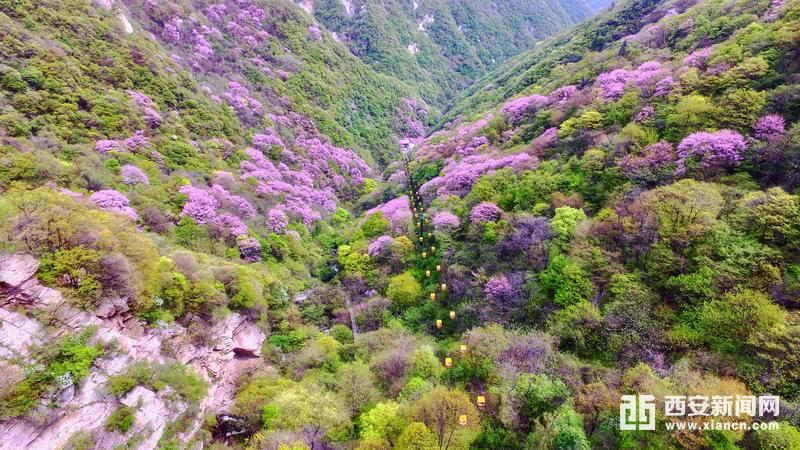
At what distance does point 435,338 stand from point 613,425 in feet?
49.7

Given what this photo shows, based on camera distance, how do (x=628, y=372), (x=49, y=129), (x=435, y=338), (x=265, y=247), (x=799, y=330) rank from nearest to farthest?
1. (x=799, y=330)
2. (x=628, y=372)
3. (x=435, y=338)
4. (x=49, y=129)
5. (x=265, y=247)

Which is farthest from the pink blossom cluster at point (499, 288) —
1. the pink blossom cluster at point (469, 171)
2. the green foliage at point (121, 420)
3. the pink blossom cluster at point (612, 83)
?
the pink blossom cluster at point (612, 83)

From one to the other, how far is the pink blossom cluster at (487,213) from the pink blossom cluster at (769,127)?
18.3 metres

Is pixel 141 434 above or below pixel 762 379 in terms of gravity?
below

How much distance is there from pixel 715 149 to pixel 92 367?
129ft

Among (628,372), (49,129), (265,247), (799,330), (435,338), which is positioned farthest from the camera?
(265,247)

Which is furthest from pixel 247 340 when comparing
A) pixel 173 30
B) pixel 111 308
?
pixel 173 30

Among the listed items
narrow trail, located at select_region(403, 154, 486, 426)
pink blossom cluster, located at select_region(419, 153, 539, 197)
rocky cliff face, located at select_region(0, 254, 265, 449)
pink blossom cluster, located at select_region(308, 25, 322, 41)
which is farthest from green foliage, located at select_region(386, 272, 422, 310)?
pink blossom cluster, located at select_region(308, 25, 322, 41)

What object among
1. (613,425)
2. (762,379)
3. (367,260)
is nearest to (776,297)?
(762,379)

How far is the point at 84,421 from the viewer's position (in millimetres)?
18234

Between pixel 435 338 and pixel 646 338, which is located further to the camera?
pixel 435 338

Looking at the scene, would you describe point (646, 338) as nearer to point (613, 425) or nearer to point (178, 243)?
point (613, 425)

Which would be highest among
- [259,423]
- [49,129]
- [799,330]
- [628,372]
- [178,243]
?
[49,129]

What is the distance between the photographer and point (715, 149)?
26422 millimetres
